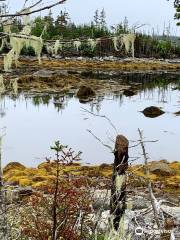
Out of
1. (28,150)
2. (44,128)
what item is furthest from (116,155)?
(44,128)

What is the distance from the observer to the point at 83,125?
67.6ft

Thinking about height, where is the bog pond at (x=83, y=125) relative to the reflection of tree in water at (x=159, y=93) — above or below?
above

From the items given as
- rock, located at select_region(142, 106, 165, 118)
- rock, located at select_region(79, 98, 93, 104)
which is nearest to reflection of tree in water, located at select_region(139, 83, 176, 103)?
rock, located at select_region(79, 98, 93, 104)

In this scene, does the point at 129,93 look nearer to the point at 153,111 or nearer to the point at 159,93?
the point at 159,93

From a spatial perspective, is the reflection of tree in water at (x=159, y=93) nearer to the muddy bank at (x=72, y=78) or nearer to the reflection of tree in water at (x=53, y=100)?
the muddy bank at (x=72, y=78)

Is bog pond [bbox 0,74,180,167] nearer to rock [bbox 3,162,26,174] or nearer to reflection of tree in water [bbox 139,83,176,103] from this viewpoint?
reflection of tree in water [bbox 139,83,176,103]

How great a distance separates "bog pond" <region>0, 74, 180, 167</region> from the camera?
633 inches

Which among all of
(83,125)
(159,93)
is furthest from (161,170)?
(159,93)

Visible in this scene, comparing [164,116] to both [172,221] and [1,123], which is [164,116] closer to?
[1,123]

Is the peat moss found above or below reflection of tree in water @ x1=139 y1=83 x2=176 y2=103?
above

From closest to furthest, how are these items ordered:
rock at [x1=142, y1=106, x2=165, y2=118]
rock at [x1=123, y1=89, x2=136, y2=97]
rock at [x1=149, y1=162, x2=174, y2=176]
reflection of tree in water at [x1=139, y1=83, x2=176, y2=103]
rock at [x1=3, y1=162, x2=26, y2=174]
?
1. rock at [x1=149, y1=162, x2=174, y2=176]
2. rock at [x1=3, y1=162, x2=26, y2=174]
3. rock at [x1=142, y1=106, x2=165, y2=118]
4. reflection of tree in water at [x1=139, y1=83, x2=176, y2=103]
5. rock at [x1=123, y1=89, x2=136, y2=97]

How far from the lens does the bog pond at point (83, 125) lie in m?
16.1

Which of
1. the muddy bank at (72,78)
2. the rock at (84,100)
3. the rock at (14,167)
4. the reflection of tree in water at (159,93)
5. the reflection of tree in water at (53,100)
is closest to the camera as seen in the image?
the rock at (14,167)

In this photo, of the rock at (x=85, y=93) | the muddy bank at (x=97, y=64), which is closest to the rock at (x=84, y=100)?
the rock at (x=85, y=93)
